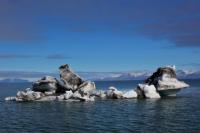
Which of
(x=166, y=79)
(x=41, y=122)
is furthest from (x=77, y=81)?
(x=41, y=122)

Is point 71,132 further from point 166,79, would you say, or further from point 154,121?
point 166,79

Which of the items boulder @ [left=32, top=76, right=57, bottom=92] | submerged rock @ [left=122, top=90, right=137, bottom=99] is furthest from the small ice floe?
boulder @ [left=32, top=76, right=57, bottom=92]

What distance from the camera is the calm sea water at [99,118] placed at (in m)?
60.1

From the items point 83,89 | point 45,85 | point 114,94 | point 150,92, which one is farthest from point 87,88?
point 150,92

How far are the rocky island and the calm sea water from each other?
1186 centimetres

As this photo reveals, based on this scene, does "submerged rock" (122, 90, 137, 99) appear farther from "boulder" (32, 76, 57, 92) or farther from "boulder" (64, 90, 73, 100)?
"boulder" (32, 76, 57, 92)

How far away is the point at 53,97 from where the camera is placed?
111m

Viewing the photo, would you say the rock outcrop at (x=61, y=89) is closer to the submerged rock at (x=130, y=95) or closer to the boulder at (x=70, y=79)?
the boulder at (x=70, y=79)

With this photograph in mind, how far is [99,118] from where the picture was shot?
7212 cm

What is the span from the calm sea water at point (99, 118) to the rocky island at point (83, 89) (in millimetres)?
11858

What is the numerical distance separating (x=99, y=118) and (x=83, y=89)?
4394 cm

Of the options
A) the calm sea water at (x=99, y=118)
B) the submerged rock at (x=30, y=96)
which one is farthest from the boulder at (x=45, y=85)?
the calm sea water at (x=99, y=118)

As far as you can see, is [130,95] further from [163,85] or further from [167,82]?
[167,82]

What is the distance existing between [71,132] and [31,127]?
791 centimetres
